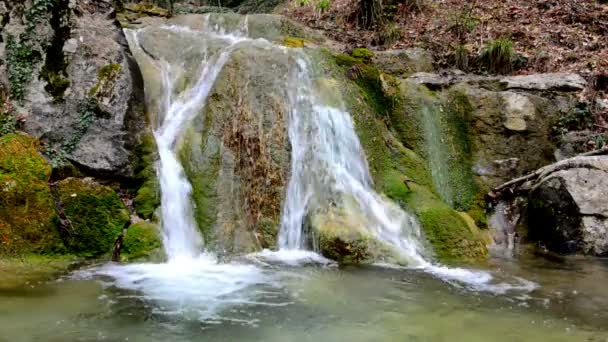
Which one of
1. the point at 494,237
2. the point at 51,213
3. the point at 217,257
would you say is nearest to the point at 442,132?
the point at 494,237

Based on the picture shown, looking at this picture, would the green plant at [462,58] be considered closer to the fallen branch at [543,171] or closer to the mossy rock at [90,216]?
the fallen branch at [543,171]

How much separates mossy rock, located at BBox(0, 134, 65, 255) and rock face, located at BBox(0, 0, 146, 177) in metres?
0.39

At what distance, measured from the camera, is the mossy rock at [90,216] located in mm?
5797

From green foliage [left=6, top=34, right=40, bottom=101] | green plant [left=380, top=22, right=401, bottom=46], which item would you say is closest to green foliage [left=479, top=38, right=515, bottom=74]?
green plant [left=380, top=22, right=401, bottom=46]

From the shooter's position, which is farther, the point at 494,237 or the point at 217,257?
the point at 494,237

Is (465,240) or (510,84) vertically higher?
(510,84)

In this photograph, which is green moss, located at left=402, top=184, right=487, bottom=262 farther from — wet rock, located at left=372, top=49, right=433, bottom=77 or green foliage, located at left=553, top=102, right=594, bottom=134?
wet rock, located at left=372, top=49, right=433, bottom=77

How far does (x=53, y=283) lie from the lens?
476 centimetres

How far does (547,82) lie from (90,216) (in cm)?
820

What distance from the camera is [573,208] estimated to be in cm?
690

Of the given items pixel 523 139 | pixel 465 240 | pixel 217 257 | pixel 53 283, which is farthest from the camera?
pixel 523 139

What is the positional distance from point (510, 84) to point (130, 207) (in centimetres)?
712

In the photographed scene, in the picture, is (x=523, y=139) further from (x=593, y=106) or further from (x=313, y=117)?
(x=313, y=117)

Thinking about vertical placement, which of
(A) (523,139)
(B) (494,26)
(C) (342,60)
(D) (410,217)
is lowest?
(D) (410,217)
